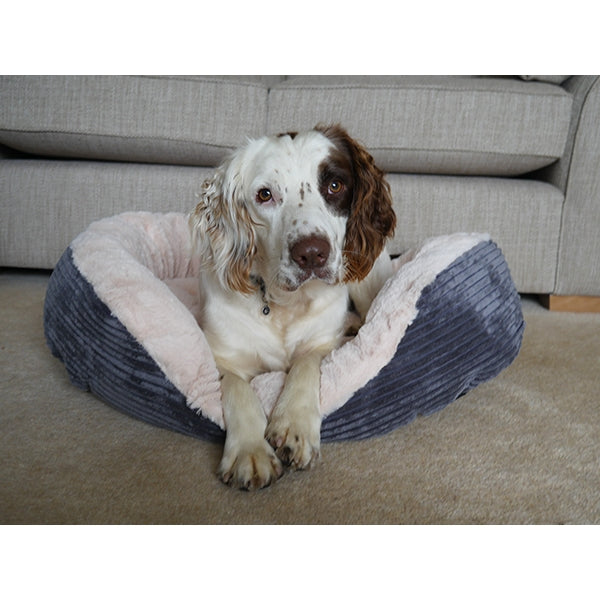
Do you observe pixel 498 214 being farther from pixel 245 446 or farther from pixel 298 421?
pixel 245 446

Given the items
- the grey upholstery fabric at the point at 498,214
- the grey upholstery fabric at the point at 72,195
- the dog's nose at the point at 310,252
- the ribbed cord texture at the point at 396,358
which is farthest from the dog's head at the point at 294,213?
the grey upholstery fabric at the point at 72,195

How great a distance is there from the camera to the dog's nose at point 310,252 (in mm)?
1510

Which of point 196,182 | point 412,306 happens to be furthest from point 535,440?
point 196,182

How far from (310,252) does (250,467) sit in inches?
21.5

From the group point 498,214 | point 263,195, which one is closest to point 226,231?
point 263,195

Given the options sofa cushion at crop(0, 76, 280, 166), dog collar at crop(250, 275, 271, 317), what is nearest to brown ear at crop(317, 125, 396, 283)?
dog collar at crop(250, 275, 271, 317)

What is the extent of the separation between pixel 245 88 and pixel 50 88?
0.97 metres

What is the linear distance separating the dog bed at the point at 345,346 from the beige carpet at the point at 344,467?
3.2 inches

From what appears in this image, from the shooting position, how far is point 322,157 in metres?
1.68

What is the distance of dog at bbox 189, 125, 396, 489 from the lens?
1.52 meters

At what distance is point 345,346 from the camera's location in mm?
1676

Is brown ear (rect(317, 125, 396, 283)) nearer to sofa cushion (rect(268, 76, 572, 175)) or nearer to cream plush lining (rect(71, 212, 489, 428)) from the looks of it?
cream plush lining (rect(71, 212, 489, 428))

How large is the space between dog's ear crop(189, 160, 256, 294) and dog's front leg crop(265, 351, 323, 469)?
362 millimetres

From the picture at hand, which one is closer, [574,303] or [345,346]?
[345,346]
